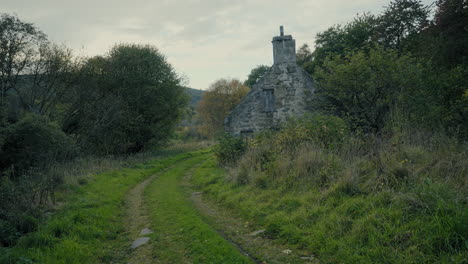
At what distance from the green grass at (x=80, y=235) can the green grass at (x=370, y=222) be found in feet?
11.1

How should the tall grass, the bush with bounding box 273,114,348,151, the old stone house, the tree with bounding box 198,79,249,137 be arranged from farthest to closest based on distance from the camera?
the tree with bounding box 198,79,249,137
the old stone house
the bush with bounding box 273,114,348,151
the tall grass

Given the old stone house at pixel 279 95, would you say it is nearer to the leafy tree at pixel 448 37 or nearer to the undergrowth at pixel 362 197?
the leafy tree at pixel 448 37

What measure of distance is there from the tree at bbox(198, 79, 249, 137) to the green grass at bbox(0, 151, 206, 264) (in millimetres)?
41134

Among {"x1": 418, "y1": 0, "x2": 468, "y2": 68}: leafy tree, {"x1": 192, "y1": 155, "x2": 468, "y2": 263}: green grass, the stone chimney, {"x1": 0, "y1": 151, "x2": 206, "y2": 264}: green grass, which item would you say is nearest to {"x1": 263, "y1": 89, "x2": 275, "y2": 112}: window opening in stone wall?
the stone chimney

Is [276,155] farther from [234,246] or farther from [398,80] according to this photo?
[398,80]

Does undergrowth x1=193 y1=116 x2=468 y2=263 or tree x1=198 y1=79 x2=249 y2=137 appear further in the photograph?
tree x1=198 y1=79 x2=249 y2=137

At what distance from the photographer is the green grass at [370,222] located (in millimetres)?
4379

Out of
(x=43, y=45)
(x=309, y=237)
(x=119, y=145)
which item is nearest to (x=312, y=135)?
(x=309, y=237)

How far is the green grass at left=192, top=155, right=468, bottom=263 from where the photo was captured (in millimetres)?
4379

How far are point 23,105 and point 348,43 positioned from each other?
88.5 feet

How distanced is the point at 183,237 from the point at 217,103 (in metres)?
46.8

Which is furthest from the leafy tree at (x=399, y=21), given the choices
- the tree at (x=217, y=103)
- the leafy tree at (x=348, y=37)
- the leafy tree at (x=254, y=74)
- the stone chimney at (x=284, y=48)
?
the leafy tree at (x=254, y=74)

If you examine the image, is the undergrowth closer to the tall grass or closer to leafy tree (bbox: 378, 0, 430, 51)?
the tall grass

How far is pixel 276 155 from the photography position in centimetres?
1059
